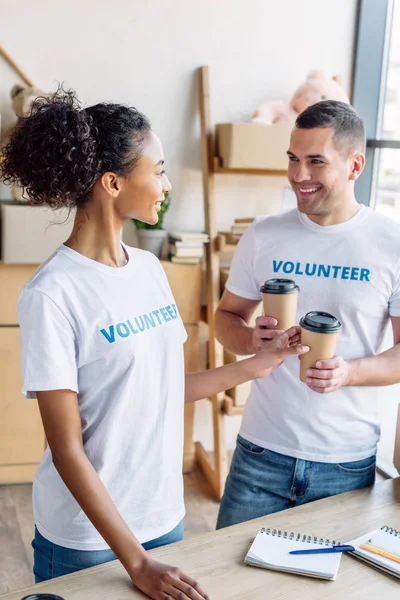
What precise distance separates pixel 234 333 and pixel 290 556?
767mm

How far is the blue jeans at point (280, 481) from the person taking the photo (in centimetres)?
175

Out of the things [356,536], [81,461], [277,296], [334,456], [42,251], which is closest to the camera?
[81,461]

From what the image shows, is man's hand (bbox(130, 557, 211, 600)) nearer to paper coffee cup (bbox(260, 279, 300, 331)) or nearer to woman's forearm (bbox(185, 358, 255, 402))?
woman's forearm (bbox(185, 358, 255, 402))

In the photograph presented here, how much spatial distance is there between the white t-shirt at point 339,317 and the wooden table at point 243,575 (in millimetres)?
292

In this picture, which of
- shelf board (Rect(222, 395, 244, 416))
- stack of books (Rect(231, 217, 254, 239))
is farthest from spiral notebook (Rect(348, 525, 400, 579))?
stack of books (Rect(231, 217, 254, 239))

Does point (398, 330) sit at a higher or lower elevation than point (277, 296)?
lower

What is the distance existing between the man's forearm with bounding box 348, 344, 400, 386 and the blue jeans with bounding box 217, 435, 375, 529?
23 cm

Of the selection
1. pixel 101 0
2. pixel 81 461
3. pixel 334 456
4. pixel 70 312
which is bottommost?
pixel 334 456

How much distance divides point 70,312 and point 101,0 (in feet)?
8.12

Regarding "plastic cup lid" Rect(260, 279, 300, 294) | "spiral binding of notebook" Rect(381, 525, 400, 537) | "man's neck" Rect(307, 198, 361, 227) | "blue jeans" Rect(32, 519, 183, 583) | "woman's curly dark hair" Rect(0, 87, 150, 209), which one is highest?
Answer: "woman's curly dark hair" Rect(0, 87, 150, 209)

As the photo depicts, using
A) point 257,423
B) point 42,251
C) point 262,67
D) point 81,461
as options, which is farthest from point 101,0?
point 81,461

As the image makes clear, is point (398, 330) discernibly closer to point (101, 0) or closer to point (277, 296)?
point (277, 296)

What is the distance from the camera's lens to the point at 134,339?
135 cm

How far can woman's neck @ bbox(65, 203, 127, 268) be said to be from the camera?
141 centimetres
